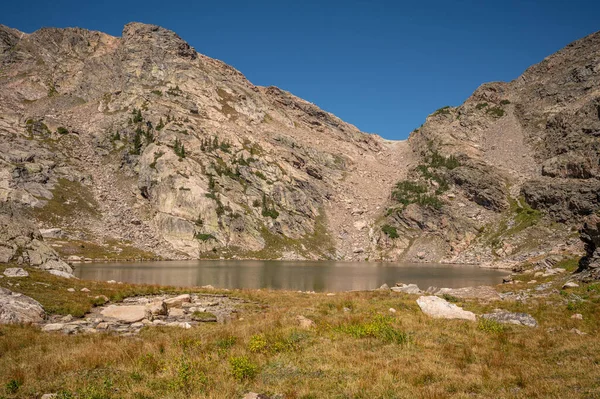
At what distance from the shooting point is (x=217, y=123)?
184 metres

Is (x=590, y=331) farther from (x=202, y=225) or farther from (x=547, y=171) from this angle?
(x=547, y=171)

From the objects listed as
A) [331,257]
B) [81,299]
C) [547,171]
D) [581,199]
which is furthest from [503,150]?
[81,299]

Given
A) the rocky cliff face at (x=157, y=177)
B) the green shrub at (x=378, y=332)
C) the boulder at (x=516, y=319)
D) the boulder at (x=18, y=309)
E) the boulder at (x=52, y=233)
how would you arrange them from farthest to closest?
the rocky cliff face at (x=157, y=177)
the boulder at (x=52, y=233)
the boulder at (x=18, y=309)
the boulder at (x=516, y=319)
the green shrub at (x=378, y=332)

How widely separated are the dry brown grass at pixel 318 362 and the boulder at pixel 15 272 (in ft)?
44.3

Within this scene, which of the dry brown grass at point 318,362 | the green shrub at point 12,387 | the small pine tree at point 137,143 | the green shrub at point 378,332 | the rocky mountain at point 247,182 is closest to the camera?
the dry brown grass at point 318,362

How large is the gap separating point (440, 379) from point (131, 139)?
574 feet

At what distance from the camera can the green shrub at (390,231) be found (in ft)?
509

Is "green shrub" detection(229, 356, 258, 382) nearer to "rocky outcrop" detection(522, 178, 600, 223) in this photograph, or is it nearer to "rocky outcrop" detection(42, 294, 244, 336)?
"rocky outcrop" detection(42, 294, 244, 336)

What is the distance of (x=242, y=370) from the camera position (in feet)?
32.7

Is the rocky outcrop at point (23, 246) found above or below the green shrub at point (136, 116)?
below

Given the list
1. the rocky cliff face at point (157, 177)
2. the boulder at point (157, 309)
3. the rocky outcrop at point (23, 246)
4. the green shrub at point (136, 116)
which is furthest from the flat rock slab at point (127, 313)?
the green shrub at point (136, 116)

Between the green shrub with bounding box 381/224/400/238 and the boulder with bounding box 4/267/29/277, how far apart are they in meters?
143

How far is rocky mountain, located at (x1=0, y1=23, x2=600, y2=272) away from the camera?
12238cm

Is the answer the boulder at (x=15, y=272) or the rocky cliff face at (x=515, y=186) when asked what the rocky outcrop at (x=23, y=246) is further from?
the rocky cliff face at (x=515, y=186)
